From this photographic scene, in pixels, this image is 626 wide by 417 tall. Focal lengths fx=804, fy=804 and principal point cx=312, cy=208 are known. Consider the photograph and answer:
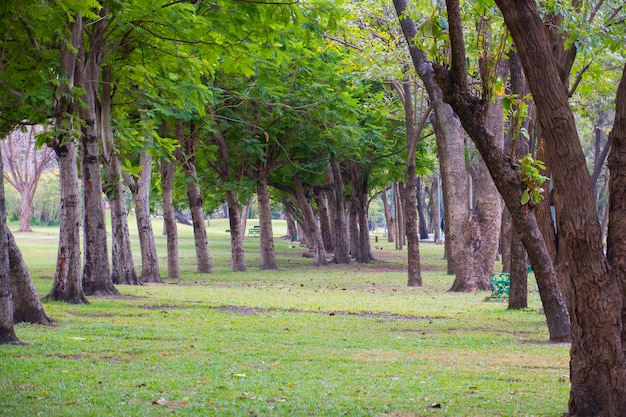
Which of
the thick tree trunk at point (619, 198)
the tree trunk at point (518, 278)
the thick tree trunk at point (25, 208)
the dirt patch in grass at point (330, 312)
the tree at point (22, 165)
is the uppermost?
the tree at point (22, 165)

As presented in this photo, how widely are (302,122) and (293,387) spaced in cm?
2295

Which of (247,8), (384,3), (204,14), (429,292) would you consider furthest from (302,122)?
(247,8)

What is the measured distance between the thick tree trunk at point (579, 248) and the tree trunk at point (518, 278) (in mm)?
8536

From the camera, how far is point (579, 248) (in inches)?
240

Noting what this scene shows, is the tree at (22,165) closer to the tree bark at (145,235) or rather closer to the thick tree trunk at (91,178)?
the tree bark at (145,235)

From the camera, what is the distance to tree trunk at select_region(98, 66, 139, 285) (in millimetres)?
18859

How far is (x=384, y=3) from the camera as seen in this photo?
25.9 meters

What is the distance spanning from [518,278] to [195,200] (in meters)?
16.8

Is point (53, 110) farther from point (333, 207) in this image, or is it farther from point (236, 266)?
point (333, 207)

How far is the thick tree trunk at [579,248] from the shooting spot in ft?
20.0

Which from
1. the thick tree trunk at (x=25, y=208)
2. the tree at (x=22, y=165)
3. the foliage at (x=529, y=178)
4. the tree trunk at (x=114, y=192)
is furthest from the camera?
the thick tree trunk at (x=25, y=208)

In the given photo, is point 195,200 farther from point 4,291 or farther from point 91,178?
point 4,291

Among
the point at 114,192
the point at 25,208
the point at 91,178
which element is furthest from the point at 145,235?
the point at 25,208

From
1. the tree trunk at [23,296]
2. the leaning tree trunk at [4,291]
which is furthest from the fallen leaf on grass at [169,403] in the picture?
the tree trunk at [23,296]
